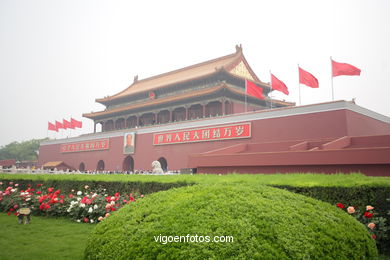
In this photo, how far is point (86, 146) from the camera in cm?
2528

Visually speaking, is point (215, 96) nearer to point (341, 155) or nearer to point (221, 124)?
point (221, 124)

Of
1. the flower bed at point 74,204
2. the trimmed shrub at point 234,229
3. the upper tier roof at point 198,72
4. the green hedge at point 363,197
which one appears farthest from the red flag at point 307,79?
the trimmed shrub at point 234,229

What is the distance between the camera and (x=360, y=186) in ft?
14.2

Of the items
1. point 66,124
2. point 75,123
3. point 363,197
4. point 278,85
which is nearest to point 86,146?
point 75,123

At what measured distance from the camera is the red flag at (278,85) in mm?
15391

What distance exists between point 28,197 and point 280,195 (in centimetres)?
616

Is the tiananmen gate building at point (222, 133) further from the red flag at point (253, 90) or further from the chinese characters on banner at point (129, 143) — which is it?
the red flag at point (253, 90)

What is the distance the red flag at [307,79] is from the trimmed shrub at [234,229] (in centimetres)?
1235

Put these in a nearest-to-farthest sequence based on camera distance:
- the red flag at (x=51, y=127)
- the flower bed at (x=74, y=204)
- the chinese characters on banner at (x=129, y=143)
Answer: the flower bed at (x=74, y=204), the chinese characters on banner at (x=129, y=143), the red flag at (x=51, y=127)

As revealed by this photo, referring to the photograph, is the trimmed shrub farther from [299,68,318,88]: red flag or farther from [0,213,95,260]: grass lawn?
[299,68,318,88]: red flag

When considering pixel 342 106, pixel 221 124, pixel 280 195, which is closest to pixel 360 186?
pixel 280 195

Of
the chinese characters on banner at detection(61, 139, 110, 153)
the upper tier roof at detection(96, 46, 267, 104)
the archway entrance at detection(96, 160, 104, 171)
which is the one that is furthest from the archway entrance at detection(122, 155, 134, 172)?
the upper tier roof at detection(96, 46, 267, 104)

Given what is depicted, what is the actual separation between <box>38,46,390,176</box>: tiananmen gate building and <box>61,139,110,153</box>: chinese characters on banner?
0.08m

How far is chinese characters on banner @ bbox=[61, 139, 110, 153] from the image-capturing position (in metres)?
23.8
